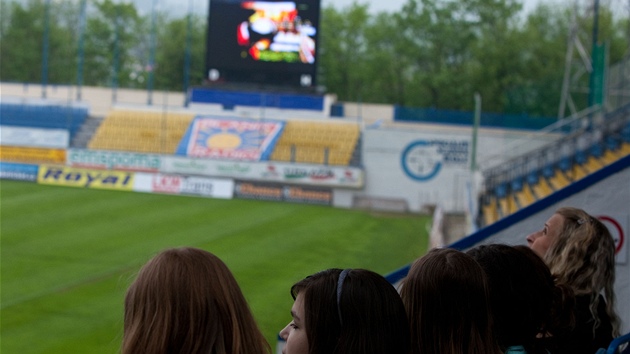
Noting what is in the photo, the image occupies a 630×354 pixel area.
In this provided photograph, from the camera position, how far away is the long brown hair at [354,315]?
2086mm

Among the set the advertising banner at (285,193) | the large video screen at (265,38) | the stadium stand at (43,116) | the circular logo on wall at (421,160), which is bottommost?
the advertising banner at (285,193)

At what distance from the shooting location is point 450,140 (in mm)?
27328

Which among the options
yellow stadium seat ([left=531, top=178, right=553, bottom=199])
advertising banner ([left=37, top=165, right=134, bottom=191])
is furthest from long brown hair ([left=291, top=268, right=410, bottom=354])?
advertising banner ([left=37, top=165, right=134, bottom=191])

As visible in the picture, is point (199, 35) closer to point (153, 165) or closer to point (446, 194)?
point (153, 165)

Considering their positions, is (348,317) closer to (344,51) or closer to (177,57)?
(177,57)

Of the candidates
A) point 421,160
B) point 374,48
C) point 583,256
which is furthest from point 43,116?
point 583,256

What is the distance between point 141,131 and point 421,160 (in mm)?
9488

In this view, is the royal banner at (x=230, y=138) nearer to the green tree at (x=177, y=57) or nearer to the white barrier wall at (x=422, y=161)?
the white barrier wall at (x=422, y=161)

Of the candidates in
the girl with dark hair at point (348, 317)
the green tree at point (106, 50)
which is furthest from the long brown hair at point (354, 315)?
the green tree at point (106, 50)

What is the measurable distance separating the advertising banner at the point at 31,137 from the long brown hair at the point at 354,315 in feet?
88.6

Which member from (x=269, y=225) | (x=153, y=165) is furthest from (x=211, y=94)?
(x=269, y=225)

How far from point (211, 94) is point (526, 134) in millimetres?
10359

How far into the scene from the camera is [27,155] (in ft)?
90.6

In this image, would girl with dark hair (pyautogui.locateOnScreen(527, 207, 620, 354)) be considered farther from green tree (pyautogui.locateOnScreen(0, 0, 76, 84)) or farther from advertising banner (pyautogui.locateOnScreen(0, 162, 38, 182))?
green tree (pyautogui.locateOnScreen(0, 0, 76, 84))
